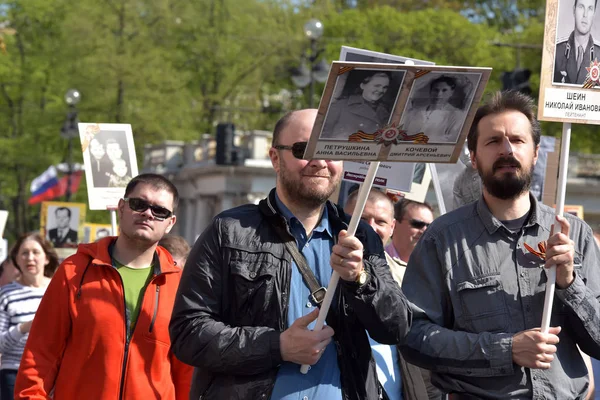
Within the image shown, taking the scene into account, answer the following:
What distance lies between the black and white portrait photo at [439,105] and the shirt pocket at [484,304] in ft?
2.04

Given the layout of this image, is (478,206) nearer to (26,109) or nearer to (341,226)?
(341,226)

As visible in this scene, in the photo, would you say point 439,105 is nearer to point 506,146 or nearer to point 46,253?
point 506,146

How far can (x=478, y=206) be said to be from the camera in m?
5.39

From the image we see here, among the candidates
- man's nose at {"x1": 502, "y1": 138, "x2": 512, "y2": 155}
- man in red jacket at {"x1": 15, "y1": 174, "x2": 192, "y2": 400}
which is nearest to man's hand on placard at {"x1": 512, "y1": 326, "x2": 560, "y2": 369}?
man's nose at {"x1": 502, "y1": 138, "x2": 512, "y2": 155}

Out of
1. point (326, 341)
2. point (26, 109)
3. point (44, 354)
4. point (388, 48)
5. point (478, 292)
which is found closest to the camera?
point (326, 341)

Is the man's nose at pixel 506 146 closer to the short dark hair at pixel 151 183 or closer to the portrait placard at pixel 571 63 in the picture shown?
the portrait placard at pixel 571 63

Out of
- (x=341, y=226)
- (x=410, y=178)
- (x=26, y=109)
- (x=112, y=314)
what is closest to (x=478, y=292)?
(x=341, y=226)

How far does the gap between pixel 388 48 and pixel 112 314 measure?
55.9 metres

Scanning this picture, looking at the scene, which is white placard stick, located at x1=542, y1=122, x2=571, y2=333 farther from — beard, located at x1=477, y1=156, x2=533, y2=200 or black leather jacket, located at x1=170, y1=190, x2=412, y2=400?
black leather jacket, located at x1=170, y1=190, x2=412, y2=400

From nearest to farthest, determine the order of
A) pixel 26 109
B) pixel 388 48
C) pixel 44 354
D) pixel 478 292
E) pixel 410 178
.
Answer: pixel 478 292, pixel 44 354, pixel 410 178, pixel 26 109, pixel 388 48

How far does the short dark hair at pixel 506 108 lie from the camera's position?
5387 millimetres

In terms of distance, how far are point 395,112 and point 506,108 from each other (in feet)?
2.61

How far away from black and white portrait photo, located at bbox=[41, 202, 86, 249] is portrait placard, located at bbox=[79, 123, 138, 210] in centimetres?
1120

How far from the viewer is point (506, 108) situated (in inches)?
212
